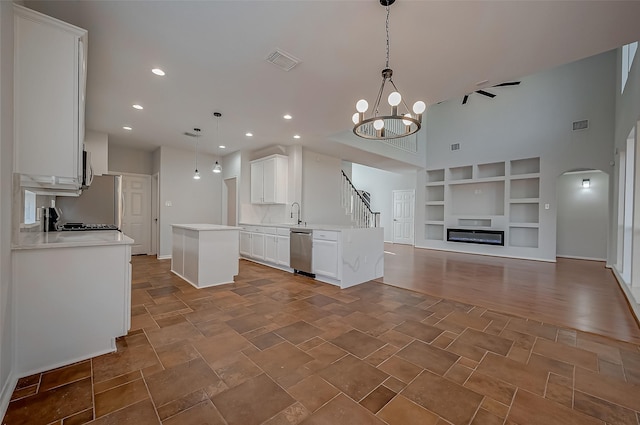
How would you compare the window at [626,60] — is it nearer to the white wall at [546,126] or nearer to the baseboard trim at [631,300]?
the white wall at [546,126]

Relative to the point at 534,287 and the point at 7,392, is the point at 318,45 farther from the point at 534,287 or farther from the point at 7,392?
the point at 534,287

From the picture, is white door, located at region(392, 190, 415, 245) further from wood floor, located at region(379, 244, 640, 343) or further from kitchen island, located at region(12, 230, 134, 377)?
kitchen island, located at region(12, 230, 134, 377)

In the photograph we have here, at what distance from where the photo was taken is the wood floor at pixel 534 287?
9.78 ft

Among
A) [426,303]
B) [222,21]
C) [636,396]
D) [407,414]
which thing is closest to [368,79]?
[222,21]

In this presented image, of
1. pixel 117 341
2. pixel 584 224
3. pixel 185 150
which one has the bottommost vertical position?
pixel 117 341

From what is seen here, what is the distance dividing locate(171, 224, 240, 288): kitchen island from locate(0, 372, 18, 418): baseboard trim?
221 centimetres

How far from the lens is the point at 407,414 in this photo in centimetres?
153

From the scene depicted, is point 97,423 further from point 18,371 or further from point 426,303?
point 426,303

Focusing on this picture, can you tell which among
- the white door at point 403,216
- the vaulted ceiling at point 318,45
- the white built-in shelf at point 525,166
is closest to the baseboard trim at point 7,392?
the vaulted ceiling at point 318,45

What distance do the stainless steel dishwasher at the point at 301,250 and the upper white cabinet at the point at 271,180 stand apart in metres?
1.37

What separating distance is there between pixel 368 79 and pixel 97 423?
362 centimetres

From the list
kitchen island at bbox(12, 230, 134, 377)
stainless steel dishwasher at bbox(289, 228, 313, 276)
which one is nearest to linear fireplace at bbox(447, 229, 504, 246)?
stainless steel dishwasher at bbox(289, 228, 313, 276)

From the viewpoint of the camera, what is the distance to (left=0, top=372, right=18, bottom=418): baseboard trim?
1.49 metres

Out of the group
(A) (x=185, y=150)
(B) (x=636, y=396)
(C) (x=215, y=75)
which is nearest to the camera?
(B) (x=636, y=396)
